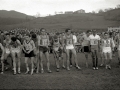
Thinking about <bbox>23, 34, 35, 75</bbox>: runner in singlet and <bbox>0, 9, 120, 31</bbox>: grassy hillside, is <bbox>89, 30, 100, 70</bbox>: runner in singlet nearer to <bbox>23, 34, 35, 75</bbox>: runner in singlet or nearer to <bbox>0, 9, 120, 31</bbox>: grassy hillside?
<bbox>23, 34, 35, 75</bbox>: runner in singlet

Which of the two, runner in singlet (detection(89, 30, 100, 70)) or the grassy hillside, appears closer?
runner in singlet (detection(89, 30, 100, 70))

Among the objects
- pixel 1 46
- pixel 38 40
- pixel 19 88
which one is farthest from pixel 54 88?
pixel 1 46

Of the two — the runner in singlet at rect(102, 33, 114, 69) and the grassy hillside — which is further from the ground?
the grassy hillside

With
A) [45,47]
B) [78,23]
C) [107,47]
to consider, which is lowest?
[107,47]

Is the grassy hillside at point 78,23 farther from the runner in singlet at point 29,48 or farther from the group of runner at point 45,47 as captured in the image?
the runner in singlet at point 29,48

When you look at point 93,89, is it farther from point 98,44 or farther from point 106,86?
point 98,44

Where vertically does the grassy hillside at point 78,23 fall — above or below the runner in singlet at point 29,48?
above

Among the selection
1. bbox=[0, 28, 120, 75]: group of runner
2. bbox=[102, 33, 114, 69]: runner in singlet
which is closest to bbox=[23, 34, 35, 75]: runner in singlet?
bbox=[0, 28, 120, 75]: group of runner

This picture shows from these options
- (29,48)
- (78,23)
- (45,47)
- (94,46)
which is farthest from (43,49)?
(78,23)

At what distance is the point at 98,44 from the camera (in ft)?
29.9

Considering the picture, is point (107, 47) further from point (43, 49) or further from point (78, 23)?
point (78, 23)

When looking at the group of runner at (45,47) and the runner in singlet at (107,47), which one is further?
the runner in singlet at (107,47)

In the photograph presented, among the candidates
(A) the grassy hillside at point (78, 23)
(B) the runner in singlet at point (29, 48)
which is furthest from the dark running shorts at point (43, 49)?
(A) the grassy hillside at point (78, 23)

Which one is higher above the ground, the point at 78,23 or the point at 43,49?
the point at 78,23
